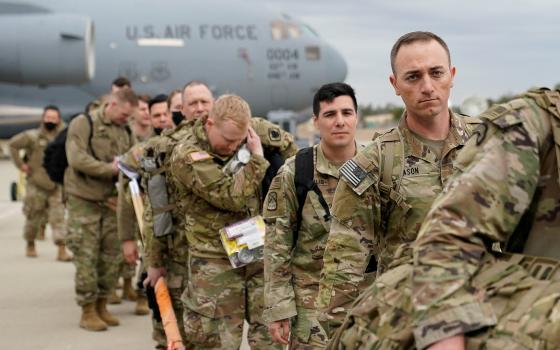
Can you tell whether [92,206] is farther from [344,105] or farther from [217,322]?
[344,105]

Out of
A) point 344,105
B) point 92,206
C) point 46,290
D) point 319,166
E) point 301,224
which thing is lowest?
point 46,290

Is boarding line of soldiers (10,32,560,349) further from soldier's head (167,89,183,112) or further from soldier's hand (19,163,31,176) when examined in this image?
soldier's hand (19,163,31,176)

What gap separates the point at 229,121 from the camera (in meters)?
4.43

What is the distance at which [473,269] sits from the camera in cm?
187

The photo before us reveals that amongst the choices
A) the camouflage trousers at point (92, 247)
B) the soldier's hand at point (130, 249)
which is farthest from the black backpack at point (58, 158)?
the soldier's hand at point (130, 249)

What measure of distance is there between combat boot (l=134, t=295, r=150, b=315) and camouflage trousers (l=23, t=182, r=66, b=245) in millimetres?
2999

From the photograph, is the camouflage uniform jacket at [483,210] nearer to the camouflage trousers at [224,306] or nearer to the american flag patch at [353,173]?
the american flag patch at [353,173]

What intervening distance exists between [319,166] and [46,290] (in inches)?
222

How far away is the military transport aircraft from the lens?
19.9 m

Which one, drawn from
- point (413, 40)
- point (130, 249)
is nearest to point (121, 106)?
point (130, 249)

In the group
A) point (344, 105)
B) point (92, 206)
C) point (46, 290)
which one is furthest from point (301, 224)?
point (46, 290)

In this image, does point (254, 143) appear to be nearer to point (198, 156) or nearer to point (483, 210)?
point (198, 156)

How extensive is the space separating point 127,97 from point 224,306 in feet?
9.66

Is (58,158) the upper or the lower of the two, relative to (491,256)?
lower
